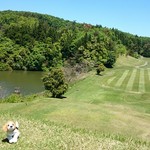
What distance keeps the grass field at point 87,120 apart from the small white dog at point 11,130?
1.05 feet

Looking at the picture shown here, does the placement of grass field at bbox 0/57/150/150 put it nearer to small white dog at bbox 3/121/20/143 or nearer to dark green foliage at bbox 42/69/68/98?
small white dog at bbox 3/121/20/143

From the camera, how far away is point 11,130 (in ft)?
54.0

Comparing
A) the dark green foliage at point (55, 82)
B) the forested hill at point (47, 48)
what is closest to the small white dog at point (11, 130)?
the dark green foliage at point (55, 82)

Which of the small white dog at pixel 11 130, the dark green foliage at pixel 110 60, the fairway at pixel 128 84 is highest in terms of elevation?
the small white dog at pixel 11 130

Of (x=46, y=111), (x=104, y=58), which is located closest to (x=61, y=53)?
(x=104, y=58)

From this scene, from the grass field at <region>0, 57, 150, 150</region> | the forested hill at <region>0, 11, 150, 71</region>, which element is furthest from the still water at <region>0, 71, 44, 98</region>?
the grass field at <region>0, 57, 150, 150</region>

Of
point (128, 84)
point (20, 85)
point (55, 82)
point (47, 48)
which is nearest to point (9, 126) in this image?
point (55, 82)

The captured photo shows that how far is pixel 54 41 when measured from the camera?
5320 inches

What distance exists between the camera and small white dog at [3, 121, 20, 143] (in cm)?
1627

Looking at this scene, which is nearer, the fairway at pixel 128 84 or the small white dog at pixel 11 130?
→ the small white dog at pixel 11 130

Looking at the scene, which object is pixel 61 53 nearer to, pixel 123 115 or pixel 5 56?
pixel 5 56

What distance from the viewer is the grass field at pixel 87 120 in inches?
708

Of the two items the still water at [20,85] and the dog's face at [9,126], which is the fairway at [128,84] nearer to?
the still water at [20,85]

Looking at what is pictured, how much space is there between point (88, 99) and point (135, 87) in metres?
16.7
